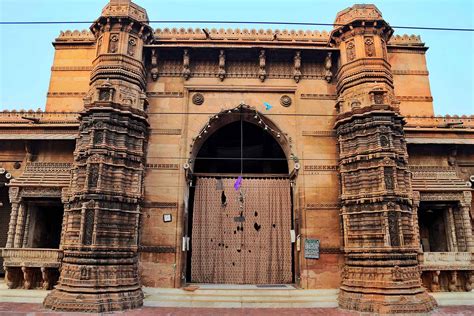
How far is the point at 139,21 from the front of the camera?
12.1m

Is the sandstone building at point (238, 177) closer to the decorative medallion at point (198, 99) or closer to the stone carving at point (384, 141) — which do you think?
the stone carving at point (384, 141)

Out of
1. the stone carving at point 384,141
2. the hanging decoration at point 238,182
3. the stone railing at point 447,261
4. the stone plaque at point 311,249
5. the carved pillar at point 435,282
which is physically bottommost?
the carved pillar at point 435,282

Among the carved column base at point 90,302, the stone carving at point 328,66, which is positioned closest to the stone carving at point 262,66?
the stone carving at point 328,66

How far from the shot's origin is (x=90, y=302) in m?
9.20

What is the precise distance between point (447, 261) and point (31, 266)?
1407 cm

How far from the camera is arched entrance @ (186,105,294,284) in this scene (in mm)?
12477

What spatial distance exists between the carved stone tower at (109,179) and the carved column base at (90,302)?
25mm

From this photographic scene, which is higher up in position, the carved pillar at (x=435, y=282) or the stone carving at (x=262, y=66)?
the stone carving at (x=262, y=66)

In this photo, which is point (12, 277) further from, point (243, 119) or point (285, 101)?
point (285, 101)

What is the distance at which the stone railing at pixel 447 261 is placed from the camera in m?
11.3

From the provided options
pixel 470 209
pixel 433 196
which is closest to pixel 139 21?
pixel 433 196

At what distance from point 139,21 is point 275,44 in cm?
512

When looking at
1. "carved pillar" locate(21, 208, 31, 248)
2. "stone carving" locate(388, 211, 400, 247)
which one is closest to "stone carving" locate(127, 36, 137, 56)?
"carved pillar" locate(21, 208, 31, 248)

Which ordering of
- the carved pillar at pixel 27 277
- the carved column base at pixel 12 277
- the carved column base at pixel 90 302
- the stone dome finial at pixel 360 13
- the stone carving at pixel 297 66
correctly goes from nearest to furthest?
the carved column base at pixel 90 302 < the carved pillar at pixel 27 277 < the carved column base at pixel 12 277 < the stone dome finial at pixel 360 13 < the stone carving at pixel 297 66
